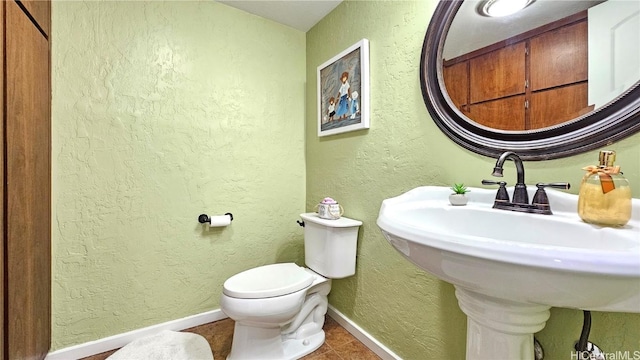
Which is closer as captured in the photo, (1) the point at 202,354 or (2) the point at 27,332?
(2) the point at 27,332

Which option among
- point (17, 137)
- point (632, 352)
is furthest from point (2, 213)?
point (632, 352)

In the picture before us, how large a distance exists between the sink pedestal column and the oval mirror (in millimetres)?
478

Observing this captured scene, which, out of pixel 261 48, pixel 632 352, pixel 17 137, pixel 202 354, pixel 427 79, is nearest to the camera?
pixel 632 352

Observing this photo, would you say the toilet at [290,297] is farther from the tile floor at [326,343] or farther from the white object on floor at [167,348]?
the white object on floor at [167,348]

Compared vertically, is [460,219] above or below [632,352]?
above

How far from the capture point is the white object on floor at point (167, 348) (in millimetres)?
1334

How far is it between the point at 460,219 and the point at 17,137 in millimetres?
1620

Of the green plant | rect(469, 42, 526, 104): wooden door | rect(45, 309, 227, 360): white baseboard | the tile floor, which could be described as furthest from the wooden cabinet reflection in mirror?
rect(45, 309, 227, 360): white baseboard

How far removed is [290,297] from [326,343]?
0.48m

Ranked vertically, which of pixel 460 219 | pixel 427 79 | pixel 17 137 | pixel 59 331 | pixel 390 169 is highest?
pixel 427 79

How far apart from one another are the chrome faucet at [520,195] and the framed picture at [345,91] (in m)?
0.74

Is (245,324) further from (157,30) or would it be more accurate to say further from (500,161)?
(157,30)

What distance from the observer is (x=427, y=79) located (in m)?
1.14

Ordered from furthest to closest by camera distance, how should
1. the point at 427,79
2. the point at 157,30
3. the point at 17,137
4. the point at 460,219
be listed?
1. the point at 157,30
2. the point at 427,79
3. the point at 17,137
4. the point at 460,219
